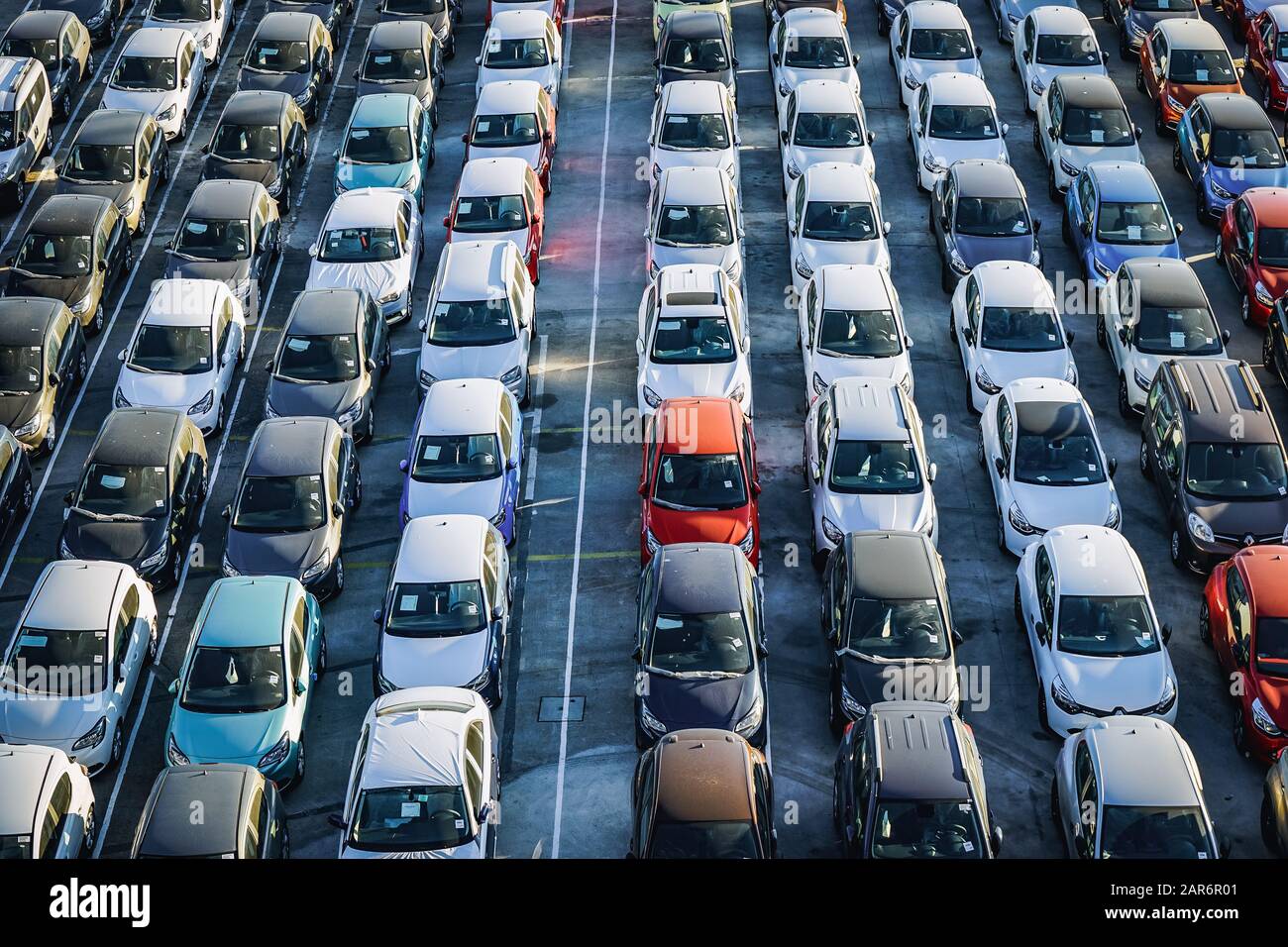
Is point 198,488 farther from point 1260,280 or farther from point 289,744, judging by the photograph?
point 1260,280

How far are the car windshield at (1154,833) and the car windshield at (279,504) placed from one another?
11245 millimetres

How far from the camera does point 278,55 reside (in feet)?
125

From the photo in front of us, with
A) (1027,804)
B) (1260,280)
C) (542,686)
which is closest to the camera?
(1027,804)

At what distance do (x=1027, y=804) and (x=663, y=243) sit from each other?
1297 cm

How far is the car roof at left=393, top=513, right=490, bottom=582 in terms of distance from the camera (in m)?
22.7

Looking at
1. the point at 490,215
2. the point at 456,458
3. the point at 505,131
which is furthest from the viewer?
the point at 505,131

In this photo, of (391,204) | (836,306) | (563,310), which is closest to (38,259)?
(391,204)

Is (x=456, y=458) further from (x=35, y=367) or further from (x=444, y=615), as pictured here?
(x=35, y=367)

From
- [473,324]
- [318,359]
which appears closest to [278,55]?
[473,324]

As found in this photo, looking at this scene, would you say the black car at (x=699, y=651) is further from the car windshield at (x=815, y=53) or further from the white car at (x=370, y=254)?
the car windshield at (x=815, y=53)

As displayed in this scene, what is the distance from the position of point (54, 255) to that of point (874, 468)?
15.1 metres

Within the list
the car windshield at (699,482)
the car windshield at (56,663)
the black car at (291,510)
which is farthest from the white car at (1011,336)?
the car windshield at (56,663)

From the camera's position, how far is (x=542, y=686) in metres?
23.3

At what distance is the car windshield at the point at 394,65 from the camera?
37812mm
